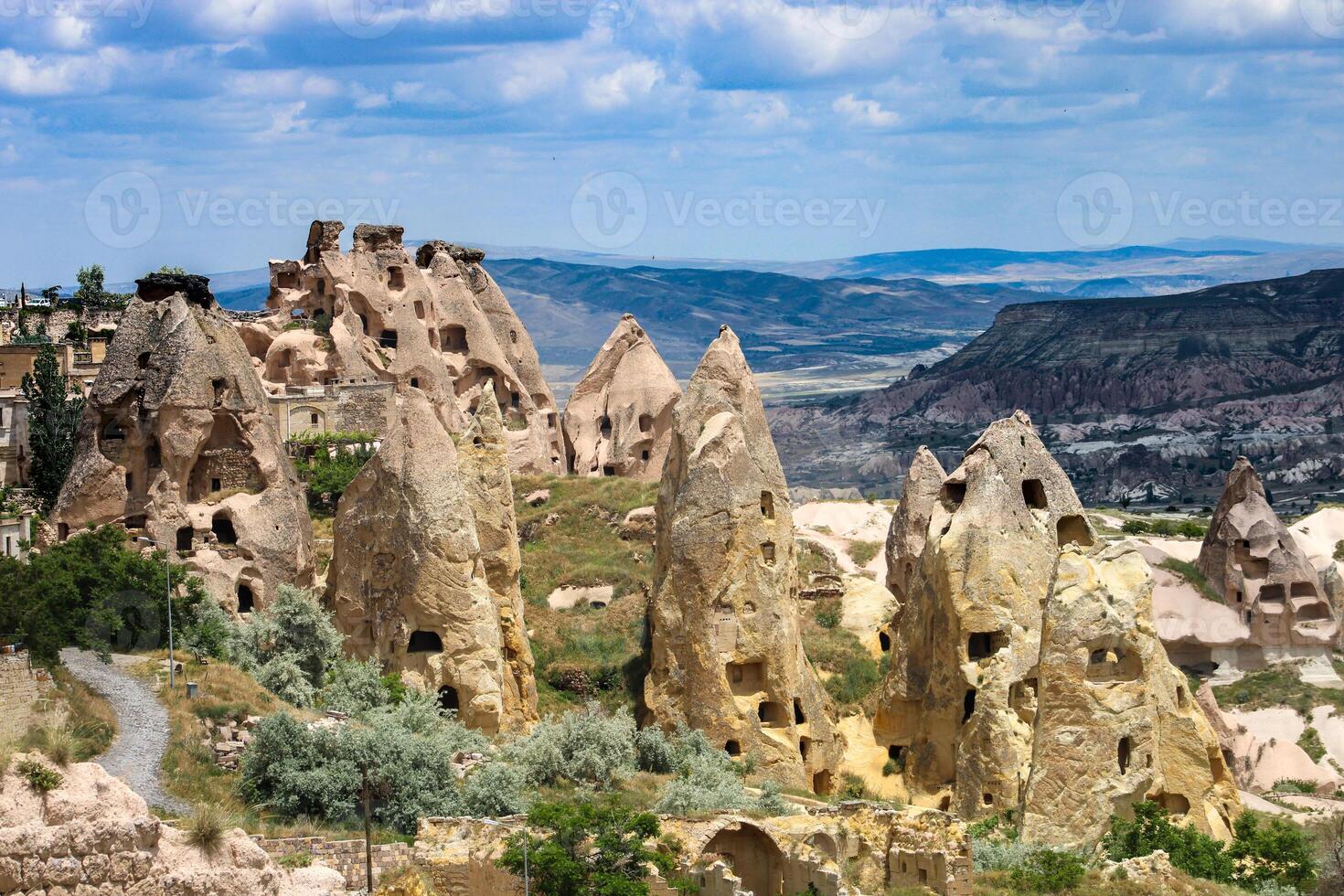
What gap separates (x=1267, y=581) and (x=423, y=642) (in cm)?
3079

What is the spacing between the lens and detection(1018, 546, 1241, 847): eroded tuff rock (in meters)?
32.8

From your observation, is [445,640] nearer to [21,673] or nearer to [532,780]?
[532,780]

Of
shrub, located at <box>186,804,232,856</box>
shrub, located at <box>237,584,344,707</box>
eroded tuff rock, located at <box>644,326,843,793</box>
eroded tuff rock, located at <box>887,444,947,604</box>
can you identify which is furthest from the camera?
eroded tuff rock, located at <box>887,444,947,604</box>

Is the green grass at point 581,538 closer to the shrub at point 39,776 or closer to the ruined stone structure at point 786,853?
the ruined stone structure at point 786,853

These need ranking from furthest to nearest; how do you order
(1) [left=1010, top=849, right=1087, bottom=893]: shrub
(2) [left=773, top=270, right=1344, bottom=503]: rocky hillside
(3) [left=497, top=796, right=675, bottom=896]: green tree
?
(2) [left=773, top=270, right=1344, bottom=503]: rocky hillside
(1) [left=1010, top=849, right=1087, bottom=893]: shrub
(3) [left=497, top=796, right=675, bottom=896]: green tree

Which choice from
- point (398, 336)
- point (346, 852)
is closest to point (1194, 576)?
point (398, 336)

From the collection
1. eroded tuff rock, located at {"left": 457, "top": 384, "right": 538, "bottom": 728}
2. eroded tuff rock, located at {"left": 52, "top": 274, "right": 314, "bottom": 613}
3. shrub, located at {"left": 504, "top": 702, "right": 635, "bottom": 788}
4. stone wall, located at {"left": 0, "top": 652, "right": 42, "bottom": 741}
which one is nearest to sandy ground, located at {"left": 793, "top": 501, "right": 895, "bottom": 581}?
eroded tuff rock, located at {"left": 457, "top": 384, "right": 538, "bottom": 728}

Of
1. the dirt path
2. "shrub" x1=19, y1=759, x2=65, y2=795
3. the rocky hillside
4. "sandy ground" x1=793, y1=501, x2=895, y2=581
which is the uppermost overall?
"shrub" x1=19, y1=759, x2=65, y2=795

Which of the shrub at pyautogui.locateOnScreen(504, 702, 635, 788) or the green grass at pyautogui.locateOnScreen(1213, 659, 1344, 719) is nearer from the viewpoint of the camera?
the shrub at pyautogui.locateOnScreen(504, 702, 635, 788)

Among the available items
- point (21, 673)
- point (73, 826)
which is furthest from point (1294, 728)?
point (73, 826)

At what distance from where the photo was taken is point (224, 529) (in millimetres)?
41688

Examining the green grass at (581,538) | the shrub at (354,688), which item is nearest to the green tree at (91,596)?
the shrub at (354,688)

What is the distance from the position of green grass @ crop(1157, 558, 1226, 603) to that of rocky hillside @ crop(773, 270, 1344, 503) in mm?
60002

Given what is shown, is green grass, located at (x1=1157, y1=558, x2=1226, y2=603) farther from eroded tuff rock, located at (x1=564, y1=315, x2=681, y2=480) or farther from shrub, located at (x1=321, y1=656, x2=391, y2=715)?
shrub, located at (x1=321, y1=656, x2=391, y2=715)
